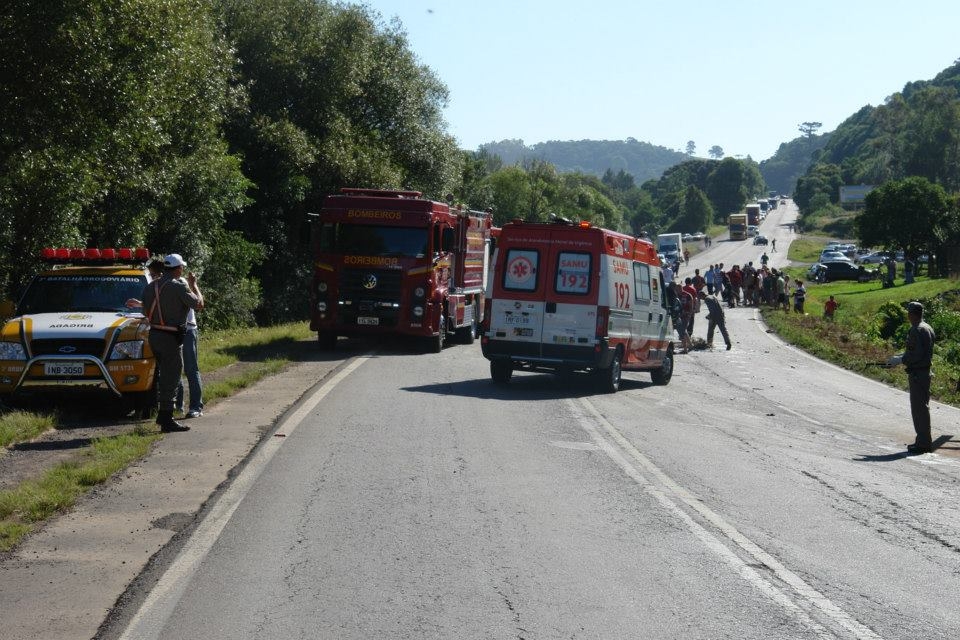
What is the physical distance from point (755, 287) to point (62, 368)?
134 ft

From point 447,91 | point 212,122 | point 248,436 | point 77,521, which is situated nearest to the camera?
point 77,521

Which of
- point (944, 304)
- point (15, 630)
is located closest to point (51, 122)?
point (15, 630)

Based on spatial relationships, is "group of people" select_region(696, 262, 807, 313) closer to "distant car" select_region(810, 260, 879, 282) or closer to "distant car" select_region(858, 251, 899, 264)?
"distant car" select_region(810, 260, 879, 282)

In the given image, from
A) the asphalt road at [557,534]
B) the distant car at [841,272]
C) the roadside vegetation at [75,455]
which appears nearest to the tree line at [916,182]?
the distant car at [841,272]

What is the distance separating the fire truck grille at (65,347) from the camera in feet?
41.8

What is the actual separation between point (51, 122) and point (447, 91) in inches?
1298

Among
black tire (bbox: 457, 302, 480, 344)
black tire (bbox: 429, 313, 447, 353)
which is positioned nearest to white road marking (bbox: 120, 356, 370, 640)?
black tire (bbox: 429, 313, 447, 353)

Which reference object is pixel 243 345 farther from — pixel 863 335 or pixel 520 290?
pixel 863 335

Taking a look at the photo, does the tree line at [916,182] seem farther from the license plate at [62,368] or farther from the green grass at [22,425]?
the green grass at [22,425]

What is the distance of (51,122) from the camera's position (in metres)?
17.3

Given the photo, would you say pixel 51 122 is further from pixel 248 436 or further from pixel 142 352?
pixel 248 436

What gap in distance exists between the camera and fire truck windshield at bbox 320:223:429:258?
23.5m

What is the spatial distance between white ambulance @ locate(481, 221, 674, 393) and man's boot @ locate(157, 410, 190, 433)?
698cm

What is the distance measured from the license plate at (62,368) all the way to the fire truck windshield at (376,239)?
11157mm
